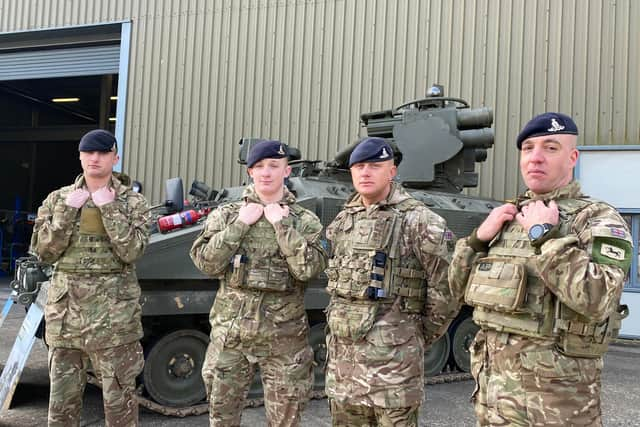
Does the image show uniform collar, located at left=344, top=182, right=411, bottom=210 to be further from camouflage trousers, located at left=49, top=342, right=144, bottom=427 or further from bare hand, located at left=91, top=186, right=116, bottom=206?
camouflage trousers, located at left=49, top=342, right=144, bottom=427

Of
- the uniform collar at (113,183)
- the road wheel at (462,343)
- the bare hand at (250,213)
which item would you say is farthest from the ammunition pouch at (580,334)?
the road wheel at (462,343)

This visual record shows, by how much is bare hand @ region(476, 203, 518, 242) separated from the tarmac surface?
108 inches

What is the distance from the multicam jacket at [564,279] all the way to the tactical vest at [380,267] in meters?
0.49

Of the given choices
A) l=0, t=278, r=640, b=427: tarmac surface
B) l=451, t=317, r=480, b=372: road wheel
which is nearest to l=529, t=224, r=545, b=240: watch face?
l=0, t=278, r=640, b=427: tarmac surface

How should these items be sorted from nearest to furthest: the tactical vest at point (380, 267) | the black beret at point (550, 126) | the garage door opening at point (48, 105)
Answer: the black beret at point (550, 126)
the tactical vest at point (380, 267)
the garage door opening at point (48, 105)

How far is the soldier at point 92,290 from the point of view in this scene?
3311mm

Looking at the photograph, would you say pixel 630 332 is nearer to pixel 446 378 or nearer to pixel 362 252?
pixel 446 378

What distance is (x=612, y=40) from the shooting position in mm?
8719

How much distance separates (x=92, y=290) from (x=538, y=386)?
8.31ft

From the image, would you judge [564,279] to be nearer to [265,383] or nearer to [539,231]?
[539,231]

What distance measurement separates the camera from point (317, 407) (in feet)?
16.5

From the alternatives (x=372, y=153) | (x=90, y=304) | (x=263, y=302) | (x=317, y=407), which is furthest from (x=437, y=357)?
(x=90, y=304)

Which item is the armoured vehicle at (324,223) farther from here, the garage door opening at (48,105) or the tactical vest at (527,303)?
the garage door opening at (48,105)

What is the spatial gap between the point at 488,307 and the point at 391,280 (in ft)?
2.04
